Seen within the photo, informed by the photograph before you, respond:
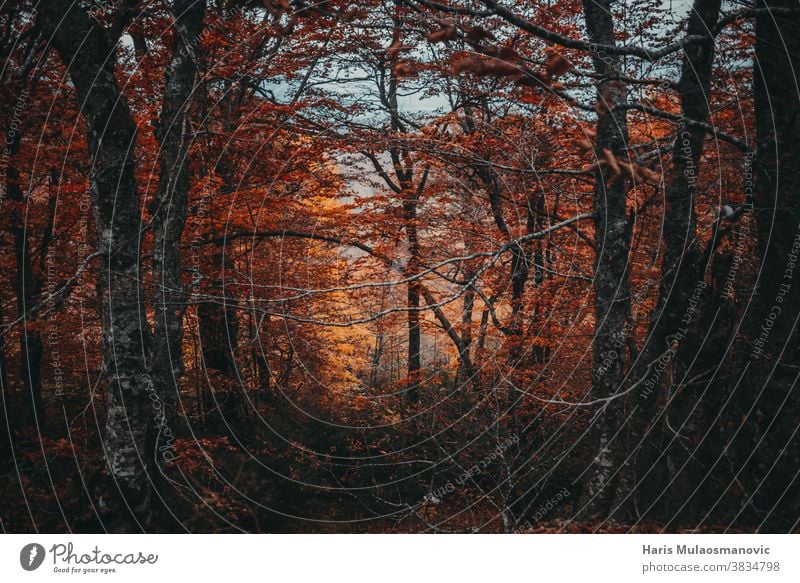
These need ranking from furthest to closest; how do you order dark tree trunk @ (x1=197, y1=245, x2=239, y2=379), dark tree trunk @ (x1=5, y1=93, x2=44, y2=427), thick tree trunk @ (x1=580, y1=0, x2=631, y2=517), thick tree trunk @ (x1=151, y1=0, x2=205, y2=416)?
dark tree trunk @ (x1=197, y1=245, x2=239, y2=379) → dark tree trunk @ (x1=5, y1=93, x2=44, y2=427) → thick tree trunk @ (x1=151, y1=0, x2=205, y2=416) → thick tree trunk @ (x1=580, y1=0, x2=631, y2=517)

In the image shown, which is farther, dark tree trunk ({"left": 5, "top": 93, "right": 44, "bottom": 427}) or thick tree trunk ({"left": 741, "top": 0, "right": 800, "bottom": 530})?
dark tree trunk ({"left": 5, "top": 93, "right": 44, "bottom": 427})

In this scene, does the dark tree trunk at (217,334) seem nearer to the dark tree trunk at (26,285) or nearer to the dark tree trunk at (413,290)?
the dark tree trunk at (26,285)

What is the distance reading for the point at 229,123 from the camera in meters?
10.6

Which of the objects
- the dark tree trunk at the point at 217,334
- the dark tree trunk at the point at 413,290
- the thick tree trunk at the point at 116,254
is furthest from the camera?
the dark tree trunk at the point at 413,290

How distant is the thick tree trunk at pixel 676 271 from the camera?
14.6ft

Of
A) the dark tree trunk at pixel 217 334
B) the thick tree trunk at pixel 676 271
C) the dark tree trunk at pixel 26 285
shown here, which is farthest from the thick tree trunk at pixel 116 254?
the dark tree trunk at pixel 217 334

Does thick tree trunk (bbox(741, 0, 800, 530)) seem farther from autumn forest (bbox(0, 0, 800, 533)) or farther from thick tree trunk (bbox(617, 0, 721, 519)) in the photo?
thick tree trunk (bbox(617, 0, 721, 519))

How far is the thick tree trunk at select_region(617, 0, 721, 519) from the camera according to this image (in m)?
4.44

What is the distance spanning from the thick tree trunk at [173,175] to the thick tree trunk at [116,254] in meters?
1.10

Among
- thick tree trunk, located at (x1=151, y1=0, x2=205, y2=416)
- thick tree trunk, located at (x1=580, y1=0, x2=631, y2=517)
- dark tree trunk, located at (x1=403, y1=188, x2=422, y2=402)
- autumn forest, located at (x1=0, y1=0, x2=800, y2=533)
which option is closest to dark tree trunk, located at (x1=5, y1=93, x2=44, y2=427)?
autumn forest, located at (x1=0, y1=0, x2=800, y2=533)

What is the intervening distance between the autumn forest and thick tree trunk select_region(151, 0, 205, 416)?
2.0 inches

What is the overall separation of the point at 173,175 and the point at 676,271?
6.36 metres

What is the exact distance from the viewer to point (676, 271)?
463cm

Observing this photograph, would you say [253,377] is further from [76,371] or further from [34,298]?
[34,298]
